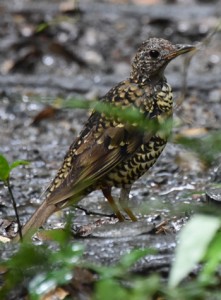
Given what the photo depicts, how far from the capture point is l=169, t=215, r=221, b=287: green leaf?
265 centimetres

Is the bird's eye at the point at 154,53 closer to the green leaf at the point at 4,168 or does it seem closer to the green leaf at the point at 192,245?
the green leaf at the point at 4,168

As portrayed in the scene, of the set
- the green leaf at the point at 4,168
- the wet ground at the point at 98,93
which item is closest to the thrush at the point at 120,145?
the wet ground at the point at 98,93

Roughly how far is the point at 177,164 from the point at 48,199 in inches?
79.1

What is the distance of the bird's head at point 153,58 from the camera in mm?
5410

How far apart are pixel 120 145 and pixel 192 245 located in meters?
2.49

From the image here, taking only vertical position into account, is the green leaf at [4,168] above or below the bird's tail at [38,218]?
above

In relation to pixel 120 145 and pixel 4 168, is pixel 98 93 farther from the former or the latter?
pixel 4 168

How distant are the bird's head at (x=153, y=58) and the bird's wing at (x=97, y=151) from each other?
1.33 feet

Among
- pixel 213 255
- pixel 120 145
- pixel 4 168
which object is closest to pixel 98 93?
pixel 120 145

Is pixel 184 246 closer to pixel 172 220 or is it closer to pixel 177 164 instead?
pixel 172 220

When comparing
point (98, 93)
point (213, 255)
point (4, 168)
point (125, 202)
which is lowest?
point (125, 202)

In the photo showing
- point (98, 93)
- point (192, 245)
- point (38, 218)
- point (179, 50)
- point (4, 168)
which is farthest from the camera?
point (98, 93)

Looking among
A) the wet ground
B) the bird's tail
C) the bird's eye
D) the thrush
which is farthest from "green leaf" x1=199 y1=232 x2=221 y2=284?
the bird's eye

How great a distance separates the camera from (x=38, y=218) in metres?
4.79
